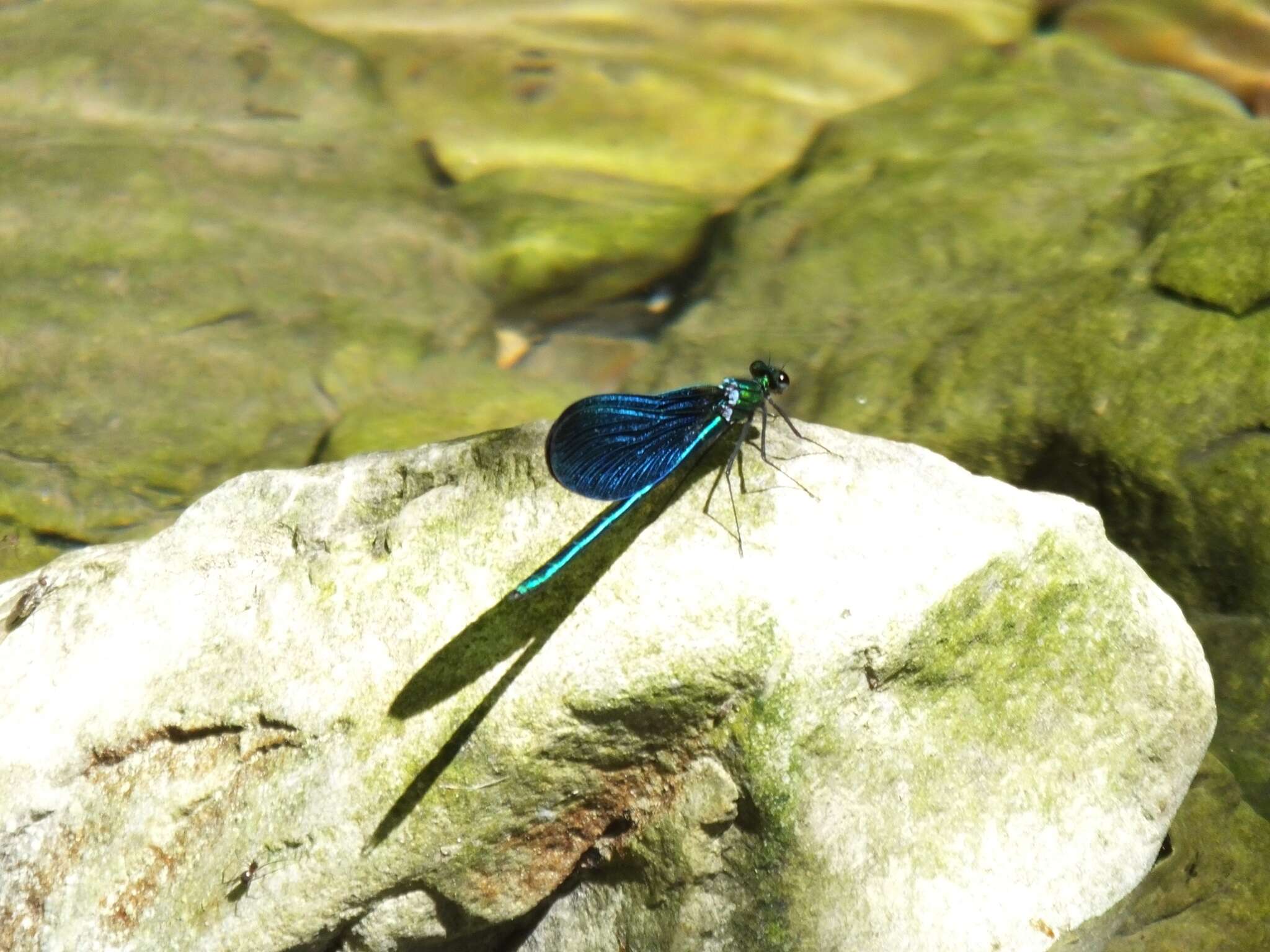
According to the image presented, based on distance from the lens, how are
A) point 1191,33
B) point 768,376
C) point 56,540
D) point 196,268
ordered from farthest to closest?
point 1191,33
point 196,268
point 56,540
point 768,376

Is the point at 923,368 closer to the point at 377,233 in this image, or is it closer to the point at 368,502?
the point at 368,502

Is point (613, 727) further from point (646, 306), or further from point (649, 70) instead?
point (649, 70)

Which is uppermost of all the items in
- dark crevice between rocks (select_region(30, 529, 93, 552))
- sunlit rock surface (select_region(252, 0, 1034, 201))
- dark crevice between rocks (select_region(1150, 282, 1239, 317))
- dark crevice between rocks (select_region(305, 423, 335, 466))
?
dark crevice between rocks (select_region(1150, 282, 1239, 317))

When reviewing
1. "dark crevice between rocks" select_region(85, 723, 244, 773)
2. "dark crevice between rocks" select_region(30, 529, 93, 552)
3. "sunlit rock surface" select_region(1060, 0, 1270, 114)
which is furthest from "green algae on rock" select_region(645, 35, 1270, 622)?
"dark crevice between rocks" select_region(85, 723, 244, 773)

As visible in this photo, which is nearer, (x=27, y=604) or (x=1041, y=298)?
(x=27, y=604)

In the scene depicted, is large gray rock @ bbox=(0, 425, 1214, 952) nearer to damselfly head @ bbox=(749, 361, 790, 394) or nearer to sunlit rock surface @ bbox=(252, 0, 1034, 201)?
damselfly head @ bbox=(749, 361, 790, 394)

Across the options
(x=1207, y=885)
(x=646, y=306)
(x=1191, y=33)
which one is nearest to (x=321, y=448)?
(x=646, y=306)

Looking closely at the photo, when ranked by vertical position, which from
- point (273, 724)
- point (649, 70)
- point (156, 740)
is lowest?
point (649, 70)

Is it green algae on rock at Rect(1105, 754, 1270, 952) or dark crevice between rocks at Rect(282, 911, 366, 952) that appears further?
green algae on rock at Rect(1105, 754, 1270, 952)

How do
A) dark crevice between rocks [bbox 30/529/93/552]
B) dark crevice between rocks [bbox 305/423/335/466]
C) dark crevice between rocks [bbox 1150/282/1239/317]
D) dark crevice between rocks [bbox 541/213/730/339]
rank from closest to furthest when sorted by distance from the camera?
1. dark crevice between rocks [bbox 1150/282/1239/317]
2. dark crevice between rocks [bbox 30/529/93/552]
3. dark crevice between rocks [bbox 305/423/335/466]
4. dark crevice between rocks [bbox 541/213/730/339]
